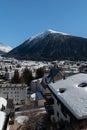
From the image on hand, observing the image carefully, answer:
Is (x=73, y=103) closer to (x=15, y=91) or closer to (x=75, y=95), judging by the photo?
(x=75, y=95)

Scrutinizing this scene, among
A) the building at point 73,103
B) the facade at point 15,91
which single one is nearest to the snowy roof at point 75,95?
the building at point 73,103

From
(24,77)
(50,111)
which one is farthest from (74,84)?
(24,77)

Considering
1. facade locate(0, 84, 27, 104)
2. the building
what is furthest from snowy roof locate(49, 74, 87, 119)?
facade locate(0, 84, 27, 104)

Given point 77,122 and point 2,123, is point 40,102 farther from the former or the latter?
point 77,122

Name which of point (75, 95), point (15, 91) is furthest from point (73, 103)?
point (15, 91)

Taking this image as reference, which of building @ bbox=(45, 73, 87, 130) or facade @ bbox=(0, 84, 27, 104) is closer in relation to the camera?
building @ bbox=(45, 73, 87, 130)

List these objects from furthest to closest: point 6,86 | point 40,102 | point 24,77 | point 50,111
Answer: point 24,77 → point 6,86 → point 40,102 → point 50,111

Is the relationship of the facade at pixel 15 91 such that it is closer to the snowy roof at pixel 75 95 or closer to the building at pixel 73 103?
the building at pixel 73 103

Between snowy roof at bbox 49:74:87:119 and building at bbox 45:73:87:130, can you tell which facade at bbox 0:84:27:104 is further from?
snowy roof at bbox 49:74:87:119
